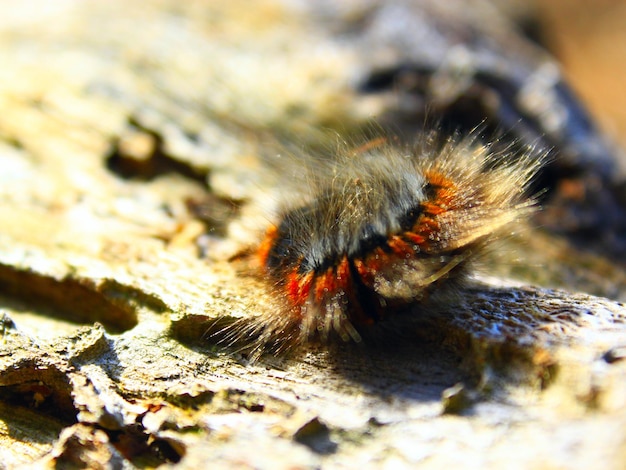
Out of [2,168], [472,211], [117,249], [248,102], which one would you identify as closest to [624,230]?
[472,211]

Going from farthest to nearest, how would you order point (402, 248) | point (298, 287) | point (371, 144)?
point (371, 144) → point (298, 287) → point (402, 248)

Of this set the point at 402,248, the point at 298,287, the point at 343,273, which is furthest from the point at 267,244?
the point at 402,248

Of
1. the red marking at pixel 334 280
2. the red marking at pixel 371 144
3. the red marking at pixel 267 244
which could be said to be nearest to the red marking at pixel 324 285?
the red marking at pixel 334 280

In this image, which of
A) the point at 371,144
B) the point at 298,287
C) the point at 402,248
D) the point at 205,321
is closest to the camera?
the point at 402,248

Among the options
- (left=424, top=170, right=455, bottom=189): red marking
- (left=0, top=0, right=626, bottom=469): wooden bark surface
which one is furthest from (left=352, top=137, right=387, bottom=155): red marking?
(left=0, top=0, right=626, bottom=469): wooden bark surface

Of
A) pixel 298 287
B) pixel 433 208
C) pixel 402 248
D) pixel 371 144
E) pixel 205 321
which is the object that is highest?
pixel 371 144

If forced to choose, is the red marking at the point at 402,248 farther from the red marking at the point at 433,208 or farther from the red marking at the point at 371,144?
the red marking at the point at 371,144

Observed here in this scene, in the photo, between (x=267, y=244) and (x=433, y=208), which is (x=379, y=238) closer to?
(x=433, y=208)
